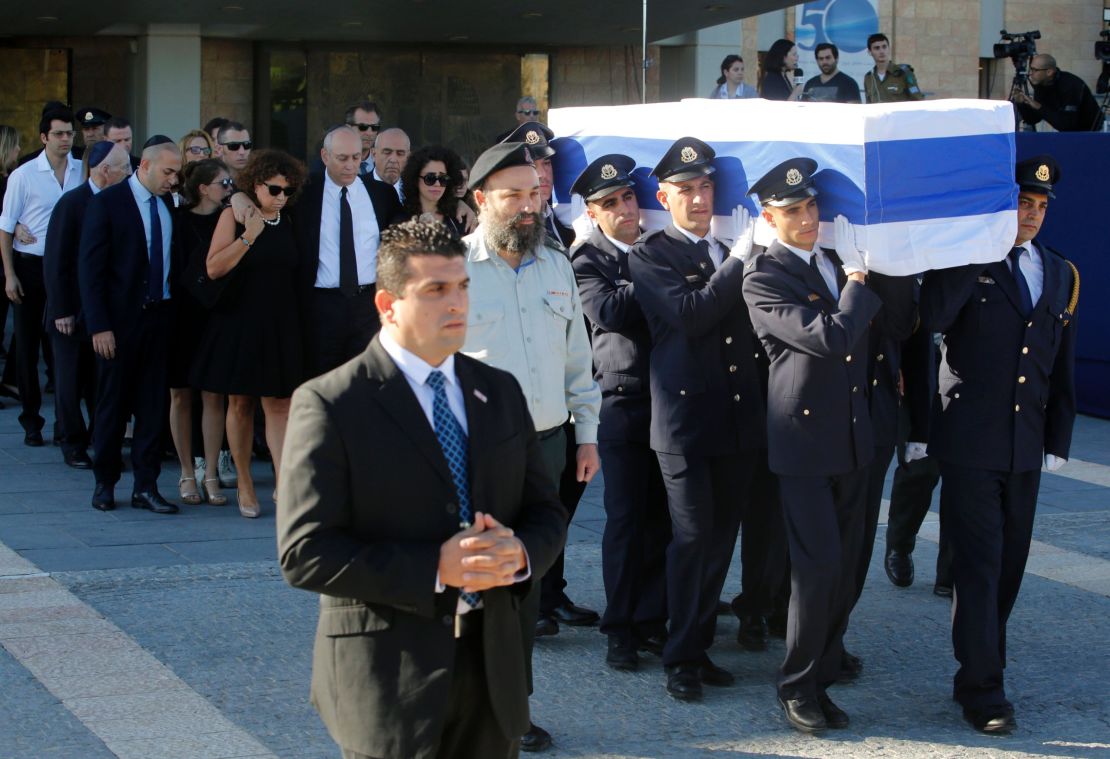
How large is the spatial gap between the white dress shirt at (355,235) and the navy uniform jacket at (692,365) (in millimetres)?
2684

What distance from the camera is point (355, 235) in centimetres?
828

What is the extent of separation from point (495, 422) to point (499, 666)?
1.82 ft

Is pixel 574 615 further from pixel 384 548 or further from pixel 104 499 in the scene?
pixel 384 548

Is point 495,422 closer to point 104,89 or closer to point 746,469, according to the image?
point 746,469

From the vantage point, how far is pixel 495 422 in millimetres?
3561

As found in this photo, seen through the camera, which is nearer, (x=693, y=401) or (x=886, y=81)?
(x=693, y=401)

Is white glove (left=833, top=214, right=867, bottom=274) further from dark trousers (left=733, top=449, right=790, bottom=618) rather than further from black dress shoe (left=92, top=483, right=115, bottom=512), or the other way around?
black dress shoe (left=92, top=483, right=115, bottom=512)

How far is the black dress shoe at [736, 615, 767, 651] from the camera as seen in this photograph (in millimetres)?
6422

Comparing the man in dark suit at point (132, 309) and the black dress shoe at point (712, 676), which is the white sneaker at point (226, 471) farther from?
the black dress shoe at point (712, 676)

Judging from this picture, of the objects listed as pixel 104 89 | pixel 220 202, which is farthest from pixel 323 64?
pixel 220 202

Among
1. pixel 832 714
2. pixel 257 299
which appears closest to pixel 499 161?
pixel 832 714

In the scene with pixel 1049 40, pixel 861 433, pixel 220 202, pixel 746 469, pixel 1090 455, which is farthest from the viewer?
pixel 1049 40

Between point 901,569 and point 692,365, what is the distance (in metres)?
2.16

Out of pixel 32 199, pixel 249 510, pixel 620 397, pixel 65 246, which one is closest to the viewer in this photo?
pixel 620 397
